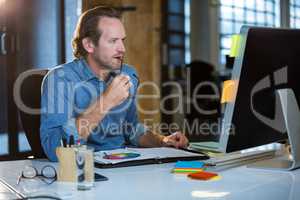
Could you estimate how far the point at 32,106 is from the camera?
198 cm

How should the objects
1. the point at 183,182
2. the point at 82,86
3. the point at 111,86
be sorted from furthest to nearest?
the point at 82,86
the point at 111,86
the point at 183,182

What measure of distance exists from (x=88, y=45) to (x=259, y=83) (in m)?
0.93

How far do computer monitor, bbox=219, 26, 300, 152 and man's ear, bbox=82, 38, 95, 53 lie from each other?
89cm

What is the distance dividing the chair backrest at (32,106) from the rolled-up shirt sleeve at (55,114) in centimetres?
19

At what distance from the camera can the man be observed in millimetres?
1693

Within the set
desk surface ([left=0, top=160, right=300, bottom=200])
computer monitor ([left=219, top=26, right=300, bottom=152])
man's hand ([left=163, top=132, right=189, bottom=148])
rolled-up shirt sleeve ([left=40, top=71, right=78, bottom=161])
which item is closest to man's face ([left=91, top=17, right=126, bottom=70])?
rolled-up shirt sleeve ([left=40, top=71, right=78, bottom=161])

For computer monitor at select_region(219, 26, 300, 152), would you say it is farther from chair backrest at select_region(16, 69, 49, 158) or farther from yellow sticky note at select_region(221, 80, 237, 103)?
chair backrest at select_region(16, 69, 49, 158)

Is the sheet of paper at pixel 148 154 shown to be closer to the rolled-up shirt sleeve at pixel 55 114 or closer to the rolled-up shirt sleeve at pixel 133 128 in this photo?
the rolled-up shirt sleeve at pixel 55 114

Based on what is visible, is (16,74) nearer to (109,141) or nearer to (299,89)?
(109,141)

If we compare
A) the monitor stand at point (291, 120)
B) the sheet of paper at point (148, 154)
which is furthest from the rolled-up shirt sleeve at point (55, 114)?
the monitor stand at point (291, 120)

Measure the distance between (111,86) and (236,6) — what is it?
17.0 feet

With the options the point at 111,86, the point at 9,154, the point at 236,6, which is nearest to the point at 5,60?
the point at 9,154

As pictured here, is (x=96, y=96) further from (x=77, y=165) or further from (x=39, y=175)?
(x=77, y=165)

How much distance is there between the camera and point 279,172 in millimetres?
1408
